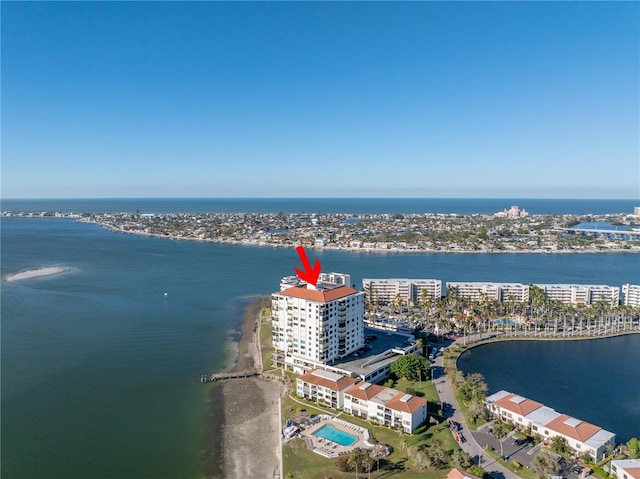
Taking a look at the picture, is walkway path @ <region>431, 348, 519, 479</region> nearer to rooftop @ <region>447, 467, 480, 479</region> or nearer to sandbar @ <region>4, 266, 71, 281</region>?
rooftop @ <region>447, 467, 480, 479</region>

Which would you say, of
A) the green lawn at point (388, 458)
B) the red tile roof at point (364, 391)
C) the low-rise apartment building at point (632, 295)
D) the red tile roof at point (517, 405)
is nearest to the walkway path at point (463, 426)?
the green lawn at point (388, 458)

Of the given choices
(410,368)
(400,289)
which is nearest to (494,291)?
(400,289)

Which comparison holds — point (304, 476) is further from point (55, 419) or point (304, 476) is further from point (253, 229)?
point (253, 229)

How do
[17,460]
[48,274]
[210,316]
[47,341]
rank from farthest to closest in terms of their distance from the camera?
[48,274] → [210,316] → [47,341] → [17,460]

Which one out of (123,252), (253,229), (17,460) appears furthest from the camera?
(253,229)

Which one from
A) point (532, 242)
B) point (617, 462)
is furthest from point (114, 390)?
point (532, 242)

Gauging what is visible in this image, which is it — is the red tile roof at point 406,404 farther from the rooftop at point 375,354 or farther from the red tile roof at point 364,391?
the rooftop at point 375,354

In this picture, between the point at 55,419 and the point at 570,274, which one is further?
the point at 570,274
